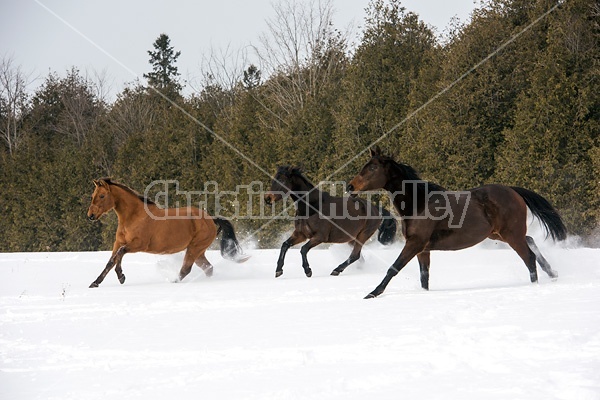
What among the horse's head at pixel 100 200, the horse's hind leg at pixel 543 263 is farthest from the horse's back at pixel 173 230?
the horse's hind leg at pixel 543 263

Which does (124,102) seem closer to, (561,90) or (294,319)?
(561,90)

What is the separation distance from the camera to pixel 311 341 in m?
5.11

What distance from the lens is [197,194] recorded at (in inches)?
1052

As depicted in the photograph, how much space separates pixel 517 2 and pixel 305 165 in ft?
25.8

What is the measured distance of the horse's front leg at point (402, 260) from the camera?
760cm

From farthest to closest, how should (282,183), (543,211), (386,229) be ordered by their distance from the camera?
(386,229), (282,183), (543,211)

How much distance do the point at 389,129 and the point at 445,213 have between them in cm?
1178

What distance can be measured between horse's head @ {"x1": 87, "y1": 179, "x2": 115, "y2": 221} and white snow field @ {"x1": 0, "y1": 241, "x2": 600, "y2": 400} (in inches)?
51.7

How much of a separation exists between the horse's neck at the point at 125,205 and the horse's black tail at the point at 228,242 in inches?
76.0

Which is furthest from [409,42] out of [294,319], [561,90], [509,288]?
[294,319]

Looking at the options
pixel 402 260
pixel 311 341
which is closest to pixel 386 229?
pixel 402 260

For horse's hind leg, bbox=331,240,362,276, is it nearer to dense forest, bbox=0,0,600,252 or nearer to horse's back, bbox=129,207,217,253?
horse's back, bbox=129,207,217,253

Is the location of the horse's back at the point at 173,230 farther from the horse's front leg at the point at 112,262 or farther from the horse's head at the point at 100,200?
the horse's head at the point at 100,200

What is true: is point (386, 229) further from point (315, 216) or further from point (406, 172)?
point (406, 172)
